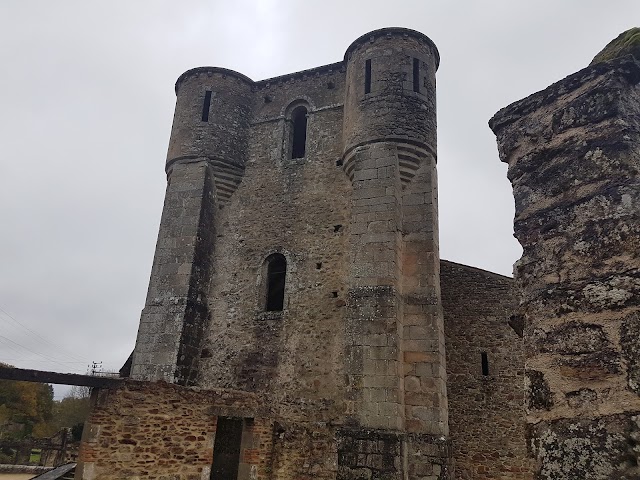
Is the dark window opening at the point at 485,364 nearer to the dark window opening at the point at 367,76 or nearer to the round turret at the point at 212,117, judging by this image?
the dark window opening at the point at 367,76

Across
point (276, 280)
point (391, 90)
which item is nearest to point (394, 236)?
point (276, 280)

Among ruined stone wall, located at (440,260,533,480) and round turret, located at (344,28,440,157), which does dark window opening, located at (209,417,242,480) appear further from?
round turret, located at (344,28,440,157)

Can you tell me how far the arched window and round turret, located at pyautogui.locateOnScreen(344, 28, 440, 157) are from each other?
2987 mm

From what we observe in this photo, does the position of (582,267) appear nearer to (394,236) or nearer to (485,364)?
(394,236)

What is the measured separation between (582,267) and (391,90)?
32.7ft

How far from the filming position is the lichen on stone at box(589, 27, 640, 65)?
2.74m

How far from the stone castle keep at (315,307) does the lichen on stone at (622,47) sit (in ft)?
21.6

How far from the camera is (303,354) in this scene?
10703mm

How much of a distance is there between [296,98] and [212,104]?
7.43 feet

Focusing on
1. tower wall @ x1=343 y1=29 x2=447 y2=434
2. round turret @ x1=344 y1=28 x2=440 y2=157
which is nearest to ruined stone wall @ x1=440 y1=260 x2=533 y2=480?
tower wall @ x1=343 y1=29 x2=447 y2=434

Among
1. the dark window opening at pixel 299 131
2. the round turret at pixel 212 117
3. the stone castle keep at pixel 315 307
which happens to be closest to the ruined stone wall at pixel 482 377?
the stone castle keep at pixel 315 307

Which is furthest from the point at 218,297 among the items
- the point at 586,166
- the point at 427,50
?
the point at 586,166

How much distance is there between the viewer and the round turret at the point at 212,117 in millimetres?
13258

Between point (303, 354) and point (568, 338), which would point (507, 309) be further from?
point (568, 338)
